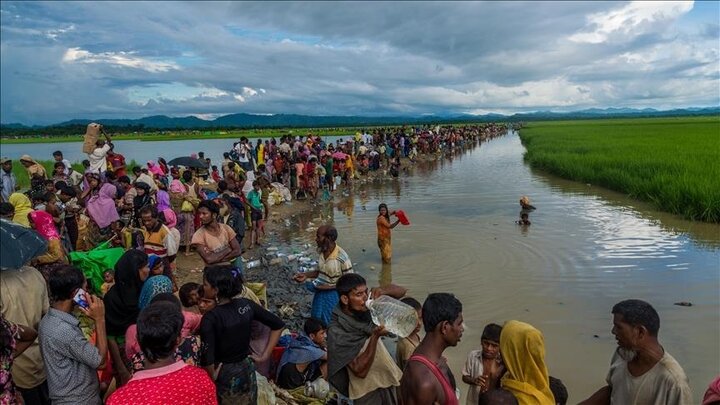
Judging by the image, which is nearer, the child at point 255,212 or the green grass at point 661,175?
the child at point 255,212

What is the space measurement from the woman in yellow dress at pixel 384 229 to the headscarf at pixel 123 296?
17.2 feet

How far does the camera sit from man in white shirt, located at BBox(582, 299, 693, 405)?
2.42 m

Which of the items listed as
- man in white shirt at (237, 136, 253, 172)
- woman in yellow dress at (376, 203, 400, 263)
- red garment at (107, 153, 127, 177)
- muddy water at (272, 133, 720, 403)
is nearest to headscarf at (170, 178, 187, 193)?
red garment at (107, 153, 127, 177)

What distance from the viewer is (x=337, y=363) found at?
2881 mm

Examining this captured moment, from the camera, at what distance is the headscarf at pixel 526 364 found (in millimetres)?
2559

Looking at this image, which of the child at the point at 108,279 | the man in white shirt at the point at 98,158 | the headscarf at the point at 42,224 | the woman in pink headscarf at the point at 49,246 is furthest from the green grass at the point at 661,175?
the man in white shirt at the point at 98,158

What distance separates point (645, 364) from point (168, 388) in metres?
2.48

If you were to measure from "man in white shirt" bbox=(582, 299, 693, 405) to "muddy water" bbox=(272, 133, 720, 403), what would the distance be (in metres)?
2.41

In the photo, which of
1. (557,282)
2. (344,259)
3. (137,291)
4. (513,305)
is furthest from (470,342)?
(137,291)

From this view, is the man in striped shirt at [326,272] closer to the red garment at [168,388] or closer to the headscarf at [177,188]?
the red garment at [168,388]

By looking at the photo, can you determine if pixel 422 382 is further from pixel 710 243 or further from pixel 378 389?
pixel 710 243

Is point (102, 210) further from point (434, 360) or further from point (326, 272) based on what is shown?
point (434, 360)

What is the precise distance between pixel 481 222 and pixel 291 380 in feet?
30.6

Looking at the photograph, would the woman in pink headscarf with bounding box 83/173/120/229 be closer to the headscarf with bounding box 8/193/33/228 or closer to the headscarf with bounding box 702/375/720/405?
the headscarf with bounding box 8/193/33/228
